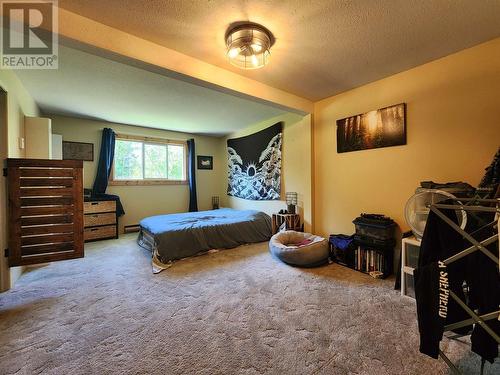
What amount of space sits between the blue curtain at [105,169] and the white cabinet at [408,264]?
4.67 metres

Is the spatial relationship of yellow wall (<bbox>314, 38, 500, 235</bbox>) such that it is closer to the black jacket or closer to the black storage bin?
the black storage bin

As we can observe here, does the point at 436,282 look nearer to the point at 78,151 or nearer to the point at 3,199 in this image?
the point at 3,199

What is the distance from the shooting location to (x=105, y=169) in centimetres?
439

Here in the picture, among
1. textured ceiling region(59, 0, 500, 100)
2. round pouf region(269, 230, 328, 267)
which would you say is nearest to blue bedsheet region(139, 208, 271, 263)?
round pouf region(269, 230, 328, 267)

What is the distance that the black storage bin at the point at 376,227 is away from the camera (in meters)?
2.45

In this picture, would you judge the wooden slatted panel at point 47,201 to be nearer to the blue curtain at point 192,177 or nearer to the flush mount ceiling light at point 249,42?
the flush mount ceiling light at point 249,42

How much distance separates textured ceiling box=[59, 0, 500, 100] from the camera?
5.09 feet

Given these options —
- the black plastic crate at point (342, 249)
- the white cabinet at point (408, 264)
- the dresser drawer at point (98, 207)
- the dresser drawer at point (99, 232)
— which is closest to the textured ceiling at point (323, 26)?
the white cabinet at point (408, 264)

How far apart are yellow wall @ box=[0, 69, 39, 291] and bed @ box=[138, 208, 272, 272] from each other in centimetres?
138

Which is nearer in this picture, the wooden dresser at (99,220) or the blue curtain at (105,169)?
the wooden dresser at (99,220)

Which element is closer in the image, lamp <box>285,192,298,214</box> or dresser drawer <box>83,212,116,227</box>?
lamp <box>285,192,298,214</box>

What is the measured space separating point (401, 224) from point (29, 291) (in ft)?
13.1

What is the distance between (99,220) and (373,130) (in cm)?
475

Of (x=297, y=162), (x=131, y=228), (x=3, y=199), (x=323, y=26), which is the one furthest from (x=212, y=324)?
(x=131, y=228)
